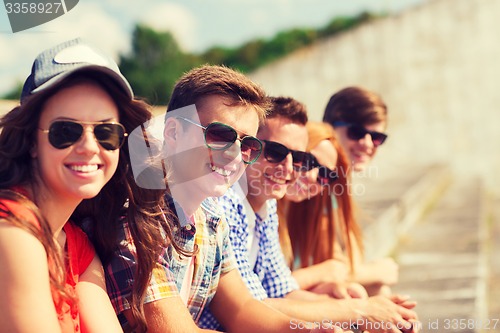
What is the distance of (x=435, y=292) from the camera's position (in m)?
5.44

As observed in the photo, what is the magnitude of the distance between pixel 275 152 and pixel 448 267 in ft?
12.5

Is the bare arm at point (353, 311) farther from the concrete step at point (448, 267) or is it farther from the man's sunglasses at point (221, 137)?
the concrete step at point (448, 267)

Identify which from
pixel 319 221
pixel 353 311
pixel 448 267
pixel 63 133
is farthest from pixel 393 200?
pixel 63 133

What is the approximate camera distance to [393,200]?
8867 millimetres

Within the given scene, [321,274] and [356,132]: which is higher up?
[356,132]

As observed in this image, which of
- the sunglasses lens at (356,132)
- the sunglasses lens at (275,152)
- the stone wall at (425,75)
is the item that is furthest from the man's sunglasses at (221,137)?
the stone wall at (425,75)

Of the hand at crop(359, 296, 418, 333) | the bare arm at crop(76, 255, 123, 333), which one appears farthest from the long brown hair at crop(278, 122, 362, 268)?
the bare arm at crop(76, 255, 123, 333)

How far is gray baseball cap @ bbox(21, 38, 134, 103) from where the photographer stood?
183cm

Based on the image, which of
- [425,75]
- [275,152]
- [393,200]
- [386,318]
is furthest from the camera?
[425,75]

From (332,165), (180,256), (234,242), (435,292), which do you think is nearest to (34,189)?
(180,256)

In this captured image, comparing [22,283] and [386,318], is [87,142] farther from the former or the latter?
[386,318]

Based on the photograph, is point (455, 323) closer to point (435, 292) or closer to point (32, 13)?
point (435, 292)

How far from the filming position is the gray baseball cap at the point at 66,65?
6.00 feet

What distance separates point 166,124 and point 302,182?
1.26 meters
